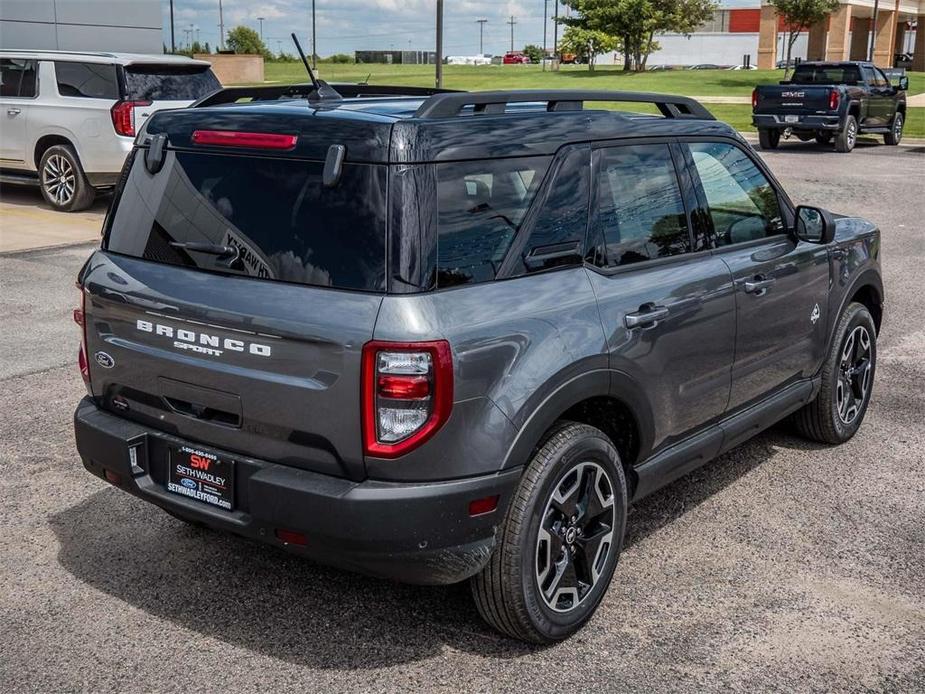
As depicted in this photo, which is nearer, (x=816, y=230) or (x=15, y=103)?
(x=816, y=230)

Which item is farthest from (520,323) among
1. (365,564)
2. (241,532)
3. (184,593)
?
(184,593)

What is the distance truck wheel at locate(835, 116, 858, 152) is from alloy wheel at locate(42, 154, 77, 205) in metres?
16.0

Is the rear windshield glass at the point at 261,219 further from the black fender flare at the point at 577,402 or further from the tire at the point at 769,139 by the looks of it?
the tire at the point at 769,139

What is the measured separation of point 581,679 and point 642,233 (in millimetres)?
1651

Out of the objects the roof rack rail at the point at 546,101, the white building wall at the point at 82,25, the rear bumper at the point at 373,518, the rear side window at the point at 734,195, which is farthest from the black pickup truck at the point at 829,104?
the rear bumper at the point at 373,518

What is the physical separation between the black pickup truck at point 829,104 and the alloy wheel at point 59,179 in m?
14.7

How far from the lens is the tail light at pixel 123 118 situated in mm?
13455

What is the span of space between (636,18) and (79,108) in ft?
200

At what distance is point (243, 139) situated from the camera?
3.61 m

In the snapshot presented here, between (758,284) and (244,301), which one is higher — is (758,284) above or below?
below

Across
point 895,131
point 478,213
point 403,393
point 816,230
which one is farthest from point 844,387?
point 895,131

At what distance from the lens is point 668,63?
104688 mm

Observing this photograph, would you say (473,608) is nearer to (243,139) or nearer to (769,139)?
(243,139)

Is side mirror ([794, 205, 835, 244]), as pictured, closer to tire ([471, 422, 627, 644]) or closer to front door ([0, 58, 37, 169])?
tire ([471, 422, 627, 644])
